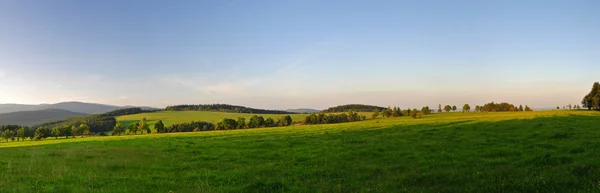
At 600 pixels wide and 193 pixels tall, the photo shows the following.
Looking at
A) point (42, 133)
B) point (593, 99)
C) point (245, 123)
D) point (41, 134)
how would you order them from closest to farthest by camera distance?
1. point (593, 99)
2. point (41, 134)
3. point (42, 133)
4. point (245, 123)

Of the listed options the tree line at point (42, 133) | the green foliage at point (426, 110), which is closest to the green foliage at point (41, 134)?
the tree line at point (42, 133)

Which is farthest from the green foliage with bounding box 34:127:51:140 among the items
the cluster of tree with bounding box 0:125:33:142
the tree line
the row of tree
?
the row of tree

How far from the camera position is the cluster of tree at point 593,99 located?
83.3 meters

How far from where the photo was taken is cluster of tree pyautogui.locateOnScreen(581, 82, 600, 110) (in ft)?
273

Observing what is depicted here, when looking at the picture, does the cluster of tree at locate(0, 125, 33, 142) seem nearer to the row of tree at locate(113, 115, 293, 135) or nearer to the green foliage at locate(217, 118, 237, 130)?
the row of tree at locate(113, 115, 293, 135)

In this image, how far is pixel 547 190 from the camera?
9531mm

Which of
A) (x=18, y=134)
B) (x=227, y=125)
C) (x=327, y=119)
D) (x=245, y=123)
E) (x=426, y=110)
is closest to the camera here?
(x=18, y=134)

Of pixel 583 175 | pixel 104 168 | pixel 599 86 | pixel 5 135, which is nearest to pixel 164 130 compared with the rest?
pixel 5 135

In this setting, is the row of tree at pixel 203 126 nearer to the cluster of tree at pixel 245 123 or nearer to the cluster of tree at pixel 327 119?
the cluster of tree at pixel 245 123

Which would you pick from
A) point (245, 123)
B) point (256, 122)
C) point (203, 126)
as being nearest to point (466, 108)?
point (256, 122)

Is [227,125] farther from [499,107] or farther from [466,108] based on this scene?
[499,107]

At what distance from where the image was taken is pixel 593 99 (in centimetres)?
8425

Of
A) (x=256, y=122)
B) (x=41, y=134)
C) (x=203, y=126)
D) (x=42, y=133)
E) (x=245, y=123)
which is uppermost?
(x=256, y=122)

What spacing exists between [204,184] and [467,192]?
380 inches
